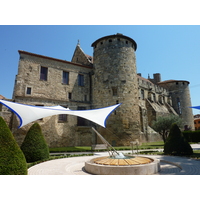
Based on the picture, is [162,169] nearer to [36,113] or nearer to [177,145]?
[177,145]

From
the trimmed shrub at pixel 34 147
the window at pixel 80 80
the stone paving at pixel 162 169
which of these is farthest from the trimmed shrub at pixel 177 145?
the window at pixel 80 80

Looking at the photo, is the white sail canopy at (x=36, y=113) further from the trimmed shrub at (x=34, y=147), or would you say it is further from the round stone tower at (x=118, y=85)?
the round stone tower at (x=118, y=85)

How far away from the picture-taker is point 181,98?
1222 inches

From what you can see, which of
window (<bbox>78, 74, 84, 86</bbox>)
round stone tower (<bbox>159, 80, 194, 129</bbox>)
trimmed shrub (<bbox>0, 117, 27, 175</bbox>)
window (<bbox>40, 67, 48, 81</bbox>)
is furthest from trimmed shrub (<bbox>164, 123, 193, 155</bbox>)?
round stone tower (<bbox>159, 80, 194, 129</bbox>)

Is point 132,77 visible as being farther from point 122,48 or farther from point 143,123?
point 143,123

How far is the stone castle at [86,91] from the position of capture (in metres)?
15.9

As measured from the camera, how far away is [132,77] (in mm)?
18344

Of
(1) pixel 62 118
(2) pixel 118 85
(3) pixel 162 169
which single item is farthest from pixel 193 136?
(3) pixel 162 169

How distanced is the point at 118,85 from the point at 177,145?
10.0m

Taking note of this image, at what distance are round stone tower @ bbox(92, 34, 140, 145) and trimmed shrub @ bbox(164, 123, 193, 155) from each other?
7499mm

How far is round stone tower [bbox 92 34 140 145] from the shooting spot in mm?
16828

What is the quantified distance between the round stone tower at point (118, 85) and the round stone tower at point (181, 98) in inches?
667

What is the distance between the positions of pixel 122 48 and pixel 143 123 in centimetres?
1018

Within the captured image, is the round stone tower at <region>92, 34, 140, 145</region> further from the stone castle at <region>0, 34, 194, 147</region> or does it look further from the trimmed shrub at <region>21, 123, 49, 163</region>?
the trimmed shrub at <region>21, 123, 49, 163</region>
